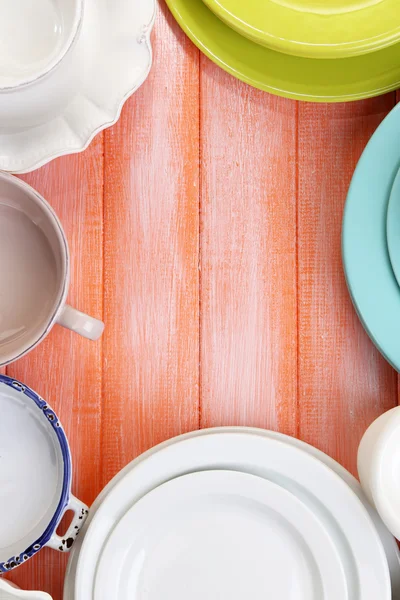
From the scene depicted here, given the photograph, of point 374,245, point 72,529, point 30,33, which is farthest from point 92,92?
point 72,529

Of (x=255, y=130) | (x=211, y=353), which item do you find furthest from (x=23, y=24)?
(x=211, y=353)

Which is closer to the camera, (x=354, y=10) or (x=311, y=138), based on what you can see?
(x=354, y=10)

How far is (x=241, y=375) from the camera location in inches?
25.4

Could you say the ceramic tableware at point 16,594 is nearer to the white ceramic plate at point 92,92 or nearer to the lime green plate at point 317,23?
the white ceramic plate at point 92,92

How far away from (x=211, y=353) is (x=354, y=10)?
33cm

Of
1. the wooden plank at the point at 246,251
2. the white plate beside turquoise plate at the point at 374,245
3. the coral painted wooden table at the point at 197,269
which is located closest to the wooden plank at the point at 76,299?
the coral painted wooden table at the point at 197,269

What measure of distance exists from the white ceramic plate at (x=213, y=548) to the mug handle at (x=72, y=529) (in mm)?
40

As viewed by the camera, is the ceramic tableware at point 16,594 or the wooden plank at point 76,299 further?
the wooden plank at point 76,299

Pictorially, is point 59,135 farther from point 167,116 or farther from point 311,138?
point 311,138

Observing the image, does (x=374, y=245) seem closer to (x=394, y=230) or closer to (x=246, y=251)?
(x=394, y=230)

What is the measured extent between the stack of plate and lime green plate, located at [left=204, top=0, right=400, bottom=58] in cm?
33

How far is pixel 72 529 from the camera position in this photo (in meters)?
0.60

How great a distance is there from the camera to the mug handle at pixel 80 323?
0.55 metres

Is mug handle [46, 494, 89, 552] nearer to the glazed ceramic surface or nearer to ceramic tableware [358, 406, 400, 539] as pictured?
ceramic tableware [358, 406, 400, 539]
